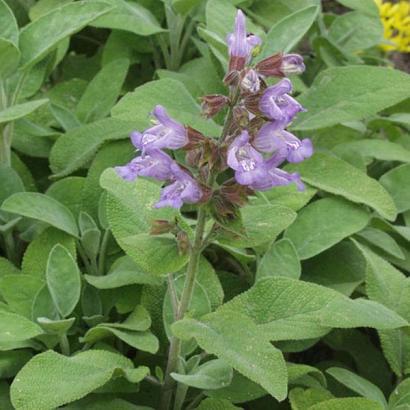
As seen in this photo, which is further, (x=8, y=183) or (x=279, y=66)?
(x=8, y=183)

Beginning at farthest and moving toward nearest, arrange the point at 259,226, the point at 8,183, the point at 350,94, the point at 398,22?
the point at 398,22
the point at 350,94
the point at 8,183
the point at 259,226

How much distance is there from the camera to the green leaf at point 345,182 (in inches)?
73.0

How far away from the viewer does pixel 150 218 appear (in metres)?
1.51

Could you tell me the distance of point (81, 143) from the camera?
6.43 feet

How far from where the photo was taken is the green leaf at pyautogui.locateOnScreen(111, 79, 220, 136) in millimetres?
1850

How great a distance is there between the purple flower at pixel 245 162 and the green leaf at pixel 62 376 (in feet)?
1.60

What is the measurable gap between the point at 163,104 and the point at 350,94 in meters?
0.47

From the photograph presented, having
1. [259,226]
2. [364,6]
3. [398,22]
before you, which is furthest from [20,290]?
[398,22]

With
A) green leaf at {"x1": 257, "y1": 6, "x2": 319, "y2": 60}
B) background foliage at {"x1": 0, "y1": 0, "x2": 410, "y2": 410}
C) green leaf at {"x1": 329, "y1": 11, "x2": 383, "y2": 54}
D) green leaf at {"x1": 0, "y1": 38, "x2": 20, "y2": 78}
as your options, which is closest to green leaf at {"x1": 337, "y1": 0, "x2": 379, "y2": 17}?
background foliage at {"x1": 0, "y1": 0, "x2": 410, "y2": 410}

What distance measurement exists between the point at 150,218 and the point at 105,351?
0.27 m

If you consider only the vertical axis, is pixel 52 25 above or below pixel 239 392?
above

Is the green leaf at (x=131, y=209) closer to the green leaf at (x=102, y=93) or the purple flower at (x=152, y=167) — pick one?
the purple flower at (x=152, y=167)

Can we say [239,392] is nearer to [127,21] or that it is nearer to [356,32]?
[127,21]

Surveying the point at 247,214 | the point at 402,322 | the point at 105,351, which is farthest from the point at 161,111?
the point at 402,322
